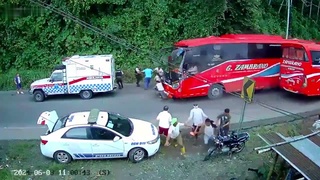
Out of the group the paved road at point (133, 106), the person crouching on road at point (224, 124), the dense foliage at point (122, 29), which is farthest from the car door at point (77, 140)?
the dense foliage at point (122, 29)

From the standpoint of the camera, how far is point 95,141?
12.4 m

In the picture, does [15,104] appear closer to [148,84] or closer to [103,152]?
[148,84]

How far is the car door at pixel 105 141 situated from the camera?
40.8 ft

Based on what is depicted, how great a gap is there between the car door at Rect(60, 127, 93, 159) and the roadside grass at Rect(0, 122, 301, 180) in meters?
0.54

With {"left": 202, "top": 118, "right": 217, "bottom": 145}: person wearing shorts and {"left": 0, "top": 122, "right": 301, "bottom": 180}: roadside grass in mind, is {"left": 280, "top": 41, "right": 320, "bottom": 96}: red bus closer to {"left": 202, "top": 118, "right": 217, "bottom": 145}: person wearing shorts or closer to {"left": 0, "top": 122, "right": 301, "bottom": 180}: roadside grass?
{"left": 0, "top": 122, "right": 301, "bottom": 180}: roadside grass

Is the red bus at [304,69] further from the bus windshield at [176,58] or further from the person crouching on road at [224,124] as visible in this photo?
the person crouching on road at [224,124]

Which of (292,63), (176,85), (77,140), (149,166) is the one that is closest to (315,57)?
(292,63)

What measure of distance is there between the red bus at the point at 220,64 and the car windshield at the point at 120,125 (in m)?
5.30

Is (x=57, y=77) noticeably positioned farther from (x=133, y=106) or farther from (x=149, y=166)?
(x=149, y=166)

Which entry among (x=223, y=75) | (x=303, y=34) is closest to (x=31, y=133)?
(x=223, y=75)

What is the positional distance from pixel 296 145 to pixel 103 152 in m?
5.70

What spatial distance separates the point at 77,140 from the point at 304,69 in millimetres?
10273

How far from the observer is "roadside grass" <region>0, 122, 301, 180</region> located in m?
12.0

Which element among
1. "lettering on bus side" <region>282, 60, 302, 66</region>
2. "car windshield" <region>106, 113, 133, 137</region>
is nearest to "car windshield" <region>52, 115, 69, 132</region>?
"car windshield" <region>106, 113, 133, 137</region>
